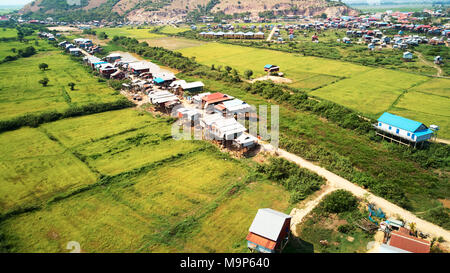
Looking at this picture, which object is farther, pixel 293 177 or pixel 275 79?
pixel 275 79

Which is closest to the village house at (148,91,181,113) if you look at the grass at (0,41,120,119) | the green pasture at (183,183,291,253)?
the grass at (0,41,120,119)

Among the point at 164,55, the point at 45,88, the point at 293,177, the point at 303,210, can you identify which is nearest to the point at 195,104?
the point at 293,177

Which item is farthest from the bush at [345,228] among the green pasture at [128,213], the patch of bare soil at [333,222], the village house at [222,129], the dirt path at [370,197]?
the village house at [222,129]

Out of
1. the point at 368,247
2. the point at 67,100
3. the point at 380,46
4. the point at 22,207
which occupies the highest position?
the point at 380,46

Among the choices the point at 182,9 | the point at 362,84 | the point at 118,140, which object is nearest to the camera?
the point at 118,140

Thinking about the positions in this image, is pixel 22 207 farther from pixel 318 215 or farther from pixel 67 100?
pixel 67 100

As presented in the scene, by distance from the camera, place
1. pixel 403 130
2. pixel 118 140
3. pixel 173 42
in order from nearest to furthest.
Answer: pixel 403 130 → pixel 118 140 → pixel 173 42

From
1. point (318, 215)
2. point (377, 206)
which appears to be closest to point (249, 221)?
point (318, 215)

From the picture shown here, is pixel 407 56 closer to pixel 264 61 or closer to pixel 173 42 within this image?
pixel 264 61
